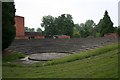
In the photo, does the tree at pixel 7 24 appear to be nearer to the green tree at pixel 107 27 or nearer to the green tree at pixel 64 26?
the green tree at pixel 107 27

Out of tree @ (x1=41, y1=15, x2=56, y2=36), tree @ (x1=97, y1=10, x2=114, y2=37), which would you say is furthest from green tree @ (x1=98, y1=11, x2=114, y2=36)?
tree @ (x1=41, y1=15, x2=56, y2=36)

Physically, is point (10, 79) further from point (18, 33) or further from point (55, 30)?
point (55, 30)

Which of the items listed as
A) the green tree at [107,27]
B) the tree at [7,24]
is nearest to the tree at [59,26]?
the green tree at [107,27]

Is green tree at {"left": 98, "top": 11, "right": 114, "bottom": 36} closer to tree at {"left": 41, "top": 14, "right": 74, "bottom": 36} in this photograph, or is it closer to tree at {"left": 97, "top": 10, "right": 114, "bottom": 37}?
tree at {"left": 97, "top": 10, "right": 114, "bottom": 37}

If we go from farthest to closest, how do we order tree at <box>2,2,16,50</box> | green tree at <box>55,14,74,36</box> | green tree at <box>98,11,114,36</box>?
green tree at <box>55,14,74,36</box>, green tree at <box>98,11,114,36</box>, tree at <box>2,2,16,50</box>

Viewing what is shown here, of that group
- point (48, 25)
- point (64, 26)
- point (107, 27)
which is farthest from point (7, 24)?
point (48, 25)

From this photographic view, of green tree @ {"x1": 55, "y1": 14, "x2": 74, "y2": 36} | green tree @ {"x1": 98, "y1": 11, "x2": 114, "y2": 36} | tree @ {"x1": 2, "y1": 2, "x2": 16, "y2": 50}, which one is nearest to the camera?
tree @ {"x1": 2, "y1": 2, "x2": 16, "y2": 50}

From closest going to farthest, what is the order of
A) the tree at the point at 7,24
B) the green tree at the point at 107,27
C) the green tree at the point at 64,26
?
Answer: 1. the tree at the point at 7,24
2. the green tree at the point at 107,27
3. the green tree at the point at 64,26

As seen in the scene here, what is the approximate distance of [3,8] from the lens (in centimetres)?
2039

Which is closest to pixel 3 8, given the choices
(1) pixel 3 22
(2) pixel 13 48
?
(1) pixel 3 22

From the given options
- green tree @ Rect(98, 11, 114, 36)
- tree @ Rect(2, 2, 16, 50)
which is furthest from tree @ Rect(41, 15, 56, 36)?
tree @ Rect(2, 2, 16, 50)

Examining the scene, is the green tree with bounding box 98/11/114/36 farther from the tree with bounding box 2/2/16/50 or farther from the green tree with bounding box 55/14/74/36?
the tree with bounding box 2/2/16/50

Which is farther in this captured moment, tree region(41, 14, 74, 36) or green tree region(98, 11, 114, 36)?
tree region(41, 14, 74, 36)

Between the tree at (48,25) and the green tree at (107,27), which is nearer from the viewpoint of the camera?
the green tree at (107,27)
